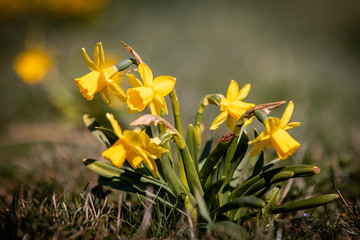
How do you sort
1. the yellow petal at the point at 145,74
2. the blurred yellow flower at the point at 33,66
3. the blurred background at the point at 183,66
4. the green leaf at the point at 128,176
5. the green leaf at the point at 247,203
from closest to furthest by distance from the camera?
the green leaf at the point at 247,203
the yellow petal at the point at 145,74
the green leaf at the point at 128,176
the blurred background at the point at 183,66
the blurred yellow flower at the point at 33,66

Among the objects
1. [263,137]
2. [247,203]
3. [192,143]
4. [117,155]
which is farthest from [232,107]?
[117,155]

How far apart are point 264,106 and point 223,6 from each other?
1034cm

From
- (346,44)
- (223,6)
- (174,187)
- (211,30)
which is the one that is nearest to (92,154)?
(174,187)

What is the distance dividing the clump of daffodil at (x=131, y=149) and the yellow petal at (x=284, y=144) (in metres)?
0.44

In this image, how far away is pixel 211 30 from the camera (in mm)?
7336

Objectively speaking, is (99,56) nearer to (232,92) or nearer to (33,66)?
(232,92)

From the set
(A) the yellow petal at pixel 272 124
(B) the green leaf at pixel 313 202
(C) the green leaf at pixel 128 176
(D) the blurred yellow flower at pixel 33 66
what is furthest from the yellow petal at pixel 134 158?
(D) the blurred yellow flower at pixel 33 66

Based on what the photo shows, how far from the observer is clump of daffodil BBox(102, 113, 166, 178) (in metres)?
1.09

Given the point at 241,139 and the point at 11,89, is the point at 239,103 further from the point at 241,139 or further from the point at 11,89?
the point at 11,89

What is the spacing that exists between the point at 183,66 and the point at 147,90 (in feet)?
14.6

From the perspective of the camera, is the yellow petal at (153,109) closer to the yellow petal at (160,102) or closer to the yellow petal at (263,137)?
the yellow petal at (160,102)

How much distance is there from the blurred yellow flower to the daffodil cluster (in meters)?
2.91

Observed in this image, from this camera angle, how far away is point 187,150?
125cm

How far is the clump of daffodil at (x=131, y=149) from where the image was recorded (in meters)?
1.09
